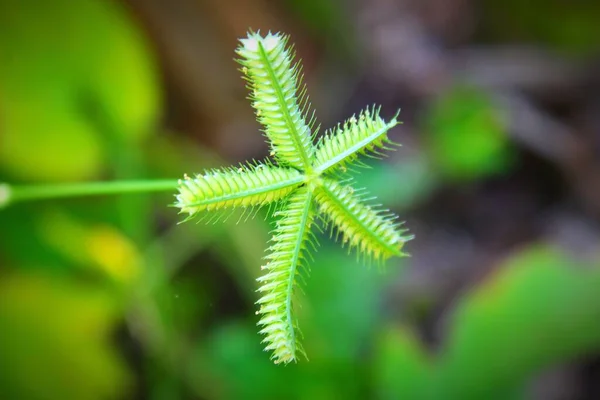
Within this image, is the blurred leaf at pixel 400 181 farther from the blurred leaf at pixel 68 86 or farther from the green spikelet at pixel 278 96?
the green spikelet at pixel 278 96

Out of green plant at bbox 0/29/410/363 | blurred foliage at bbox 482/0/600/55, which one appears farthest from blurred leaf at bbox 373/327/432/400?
blurred foliage at bbox 482/0/600/55

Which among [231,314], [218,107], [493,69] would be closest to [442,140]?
[493,69]

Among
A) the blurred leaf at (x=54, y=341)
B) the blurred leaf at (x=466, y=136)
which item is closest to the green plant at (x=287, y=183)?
the blurred leaf at (x=54, y=341)

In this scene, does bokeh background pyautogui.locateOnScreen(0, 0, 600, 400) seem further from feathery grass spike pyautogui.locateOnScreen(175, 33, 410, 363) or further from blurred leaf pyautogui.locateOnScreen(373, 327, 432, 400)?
feathery grass spike pyautogui.locateOnScreen(175, 33, 410, 363)

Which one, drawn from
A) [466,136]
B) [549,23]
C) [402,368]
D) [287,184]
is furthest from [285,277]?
[549,23]

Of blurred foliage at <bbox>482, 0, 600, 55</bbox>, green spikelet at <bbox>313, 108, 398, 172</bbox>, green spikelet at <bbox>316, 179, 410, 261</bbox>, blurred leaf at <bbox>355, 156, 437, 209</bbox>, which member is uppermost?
blurred foliage at <bbox>482, 0, 600, 55</bbox>

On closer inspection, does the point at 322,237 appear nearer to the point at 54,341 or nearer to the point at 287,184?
the point at 54,341

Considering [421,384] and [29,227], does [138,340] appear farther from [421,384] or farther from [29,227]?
[421,384]
